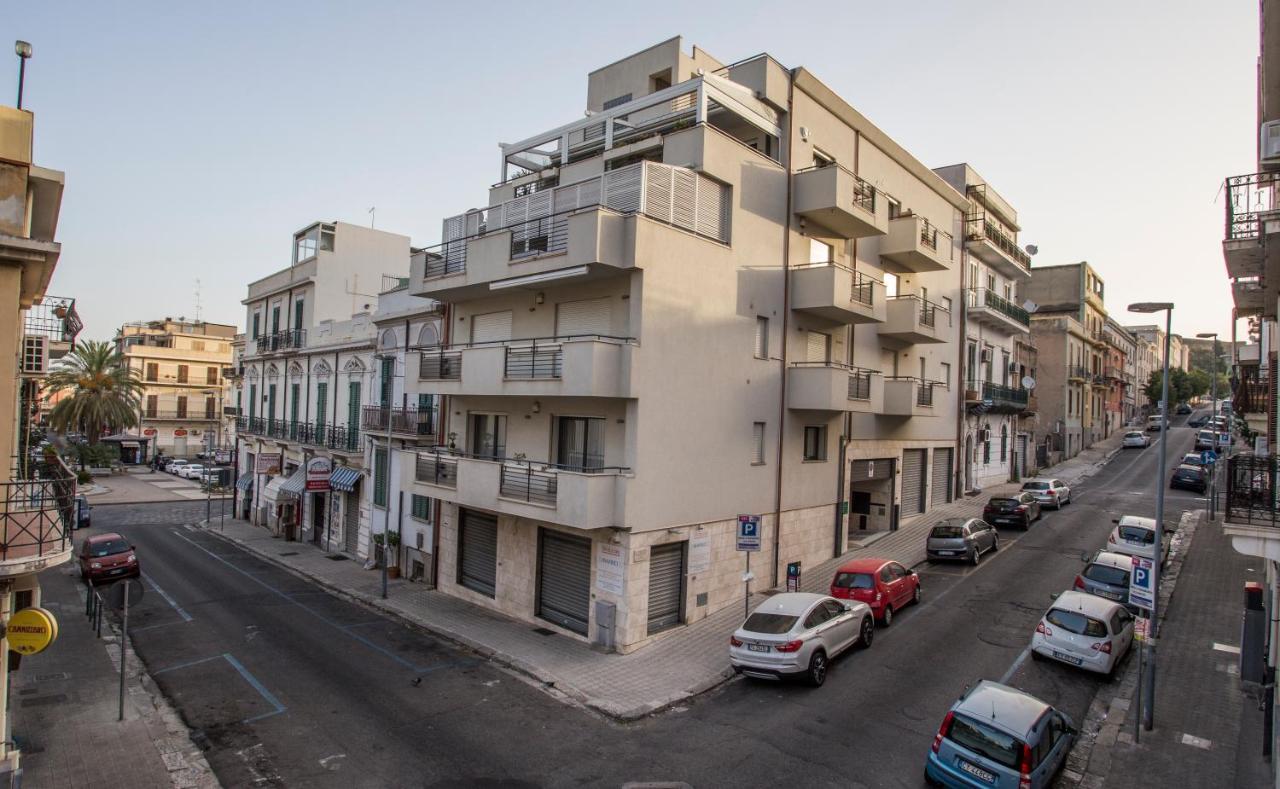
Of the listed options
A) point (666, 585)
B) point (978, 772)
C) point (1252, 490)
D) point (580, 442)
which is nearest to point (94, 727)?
point (580, 442)

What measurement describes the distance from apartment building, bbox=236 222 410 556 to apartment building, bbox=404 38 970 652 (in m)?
8.12

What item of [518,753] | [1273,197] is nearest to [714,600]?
[518,753]

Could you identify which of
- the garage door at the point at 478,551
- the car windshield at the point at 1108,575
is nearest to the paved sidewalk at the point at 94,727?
the garage door at the point at 478,551

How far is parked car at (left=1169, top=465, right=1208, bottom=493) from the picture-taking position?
3850 centimetres

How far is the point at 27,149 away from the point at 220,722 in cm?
1010

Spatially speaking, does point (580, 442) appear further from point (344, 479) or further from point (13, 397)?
point (344, 479)

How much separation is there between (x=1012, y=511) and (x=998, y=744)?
21.4m

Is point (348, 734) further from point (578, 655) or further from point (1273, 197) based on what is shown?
point (1273, 197)

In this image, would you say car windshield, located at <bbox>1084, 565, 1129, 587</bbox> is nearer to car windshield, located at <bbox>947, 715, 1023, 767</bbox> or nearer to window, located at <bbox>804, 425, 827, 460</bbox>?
window, located at <bbox>804, 425, 827, 460</bbox>

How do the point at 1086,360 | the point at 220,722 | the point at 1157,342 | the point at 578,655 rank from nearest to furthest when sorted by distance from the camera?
the point at 220,722 → the point at 578,655 → the point at 1086,360 → the point at 1157,342

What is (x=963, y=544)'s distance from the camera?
75.6 ft

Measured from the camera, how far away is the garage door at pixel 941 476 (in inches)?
1283

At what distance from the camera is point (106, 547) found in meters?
24.1

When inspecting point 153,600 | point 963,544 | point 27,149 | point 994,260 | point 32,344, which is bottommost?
point 153,600
